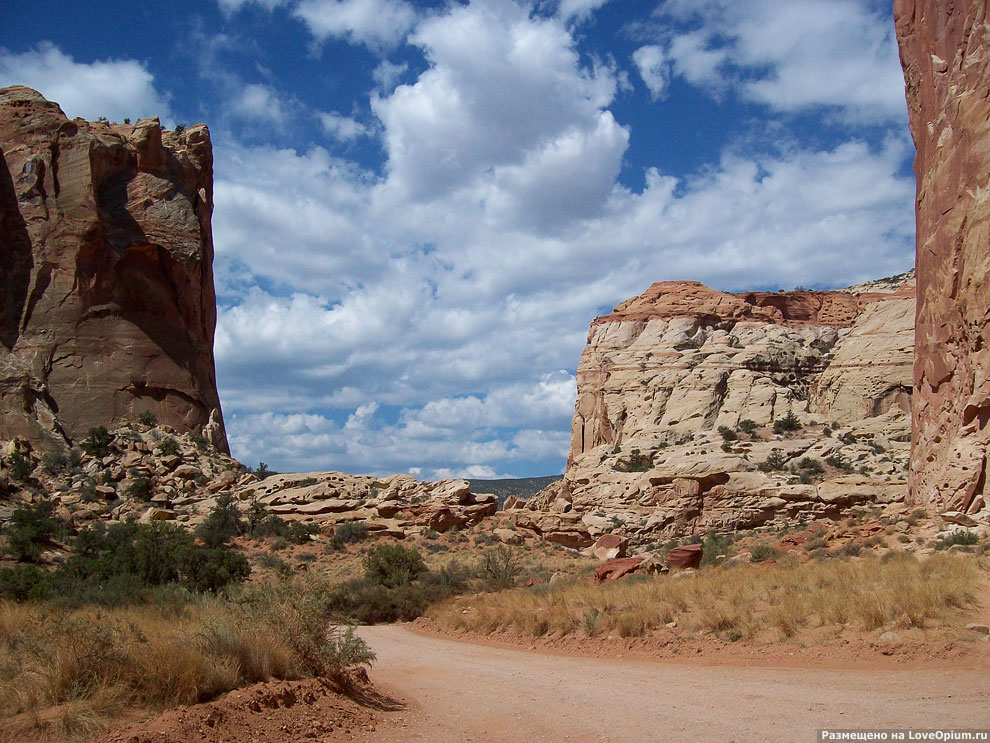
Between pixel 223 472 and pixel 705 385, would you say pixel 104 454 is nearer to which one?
pixel 223 472

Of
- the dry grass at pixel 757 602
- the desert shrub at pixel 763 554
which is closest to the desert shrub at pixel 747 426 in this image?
the desert shrub at pixel 763 554

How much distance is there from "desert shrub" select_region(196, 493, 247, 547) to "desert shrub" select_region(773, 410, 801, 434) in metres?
29.2

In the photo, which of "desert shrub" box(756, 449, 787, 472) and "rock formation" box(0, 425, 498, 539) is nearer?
"rock formation" box(0, 425, 498, 539)

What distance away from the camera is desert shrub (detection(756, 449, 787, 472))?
104ft

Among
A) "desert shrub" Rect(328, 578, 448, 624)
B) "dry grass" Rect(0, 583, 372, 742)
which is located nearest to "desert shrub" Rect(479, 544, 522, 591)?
"desert shrub" Rect(328, 578, 448, 624)

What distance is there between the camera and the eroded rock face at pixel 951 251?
16828 millimetres

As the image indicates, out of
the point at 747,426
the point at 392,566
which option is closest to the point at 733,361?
the point at 747,426

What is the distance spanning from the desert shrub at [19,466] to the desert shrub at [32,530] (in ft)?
11.4

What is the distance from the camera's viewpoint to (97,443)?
33469 mm

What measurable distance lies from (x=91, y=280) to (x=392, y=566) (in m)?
26.3

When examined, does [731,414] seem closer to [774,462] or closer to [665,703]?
[774,462]

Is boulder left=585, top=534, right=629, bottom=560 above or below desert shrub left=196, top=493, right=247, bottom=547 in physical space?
below

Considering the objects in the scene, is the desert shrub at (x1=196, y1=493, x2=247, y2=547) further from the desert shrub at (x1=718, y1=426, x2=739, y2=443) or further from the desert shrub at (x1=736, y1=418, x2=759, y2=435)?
the desert shrub at (x1=736, y1=418, x2=759, y2=435)

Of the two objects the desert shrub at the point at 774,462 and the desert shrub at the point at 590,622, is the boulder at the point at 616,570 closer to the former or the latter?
the desert shrub at the point at 590,622
